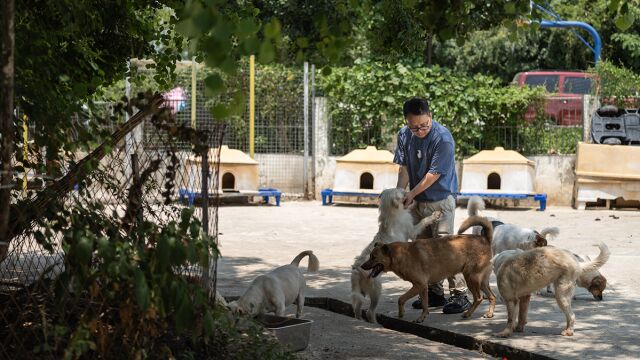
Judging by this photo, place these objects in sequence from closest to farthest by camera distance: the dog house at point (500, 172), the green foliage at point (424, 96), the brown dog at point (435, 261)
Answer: the brown dog at point (435, 261)
the dog house at point (500, 172)
the green foliage at point (424, 96)

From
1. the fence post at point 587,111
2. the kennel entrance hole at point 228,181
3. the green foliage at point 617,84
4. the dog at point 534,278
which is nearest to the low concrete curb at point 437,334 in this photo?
the dog at point 534,278

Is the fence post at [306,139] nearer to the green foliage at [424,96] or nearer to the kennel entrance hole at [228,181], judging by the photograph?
the green foliage at [424,96]

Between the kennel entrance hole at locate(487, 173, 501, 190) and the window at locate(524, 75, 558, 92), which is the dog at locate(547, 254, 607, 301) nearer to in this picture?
the kennel entrance hole at locate(487, 173, 501, 190)

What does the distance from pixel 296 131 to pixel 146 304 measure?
55.6 ft

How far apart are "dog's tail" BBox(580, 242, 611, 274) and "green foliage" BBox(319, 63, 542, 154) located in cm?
1181

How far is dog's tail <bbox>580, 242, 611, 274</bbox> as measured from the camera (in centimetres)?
787

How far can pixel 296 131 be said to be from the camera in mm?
20984

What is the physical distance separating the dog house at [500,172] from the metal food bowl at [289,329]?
493 inches

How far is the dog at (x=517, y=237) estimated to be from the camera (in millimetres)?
9227

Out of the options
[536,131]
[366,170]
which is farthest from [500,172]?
[366,170]

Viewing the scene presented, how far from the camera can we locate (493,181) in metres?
19.6

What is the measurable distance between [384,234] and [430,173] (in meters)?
0.73

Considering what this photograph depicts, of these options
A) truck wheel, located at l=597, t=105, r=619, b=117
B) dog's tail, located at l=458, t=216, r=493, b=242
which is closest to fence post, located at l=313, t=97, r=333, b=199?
truck wheel, located at l=597, t=105, r=619, b=117

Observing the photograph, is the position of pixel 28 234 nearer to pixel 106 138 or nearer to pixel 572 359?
pixel 106 138
